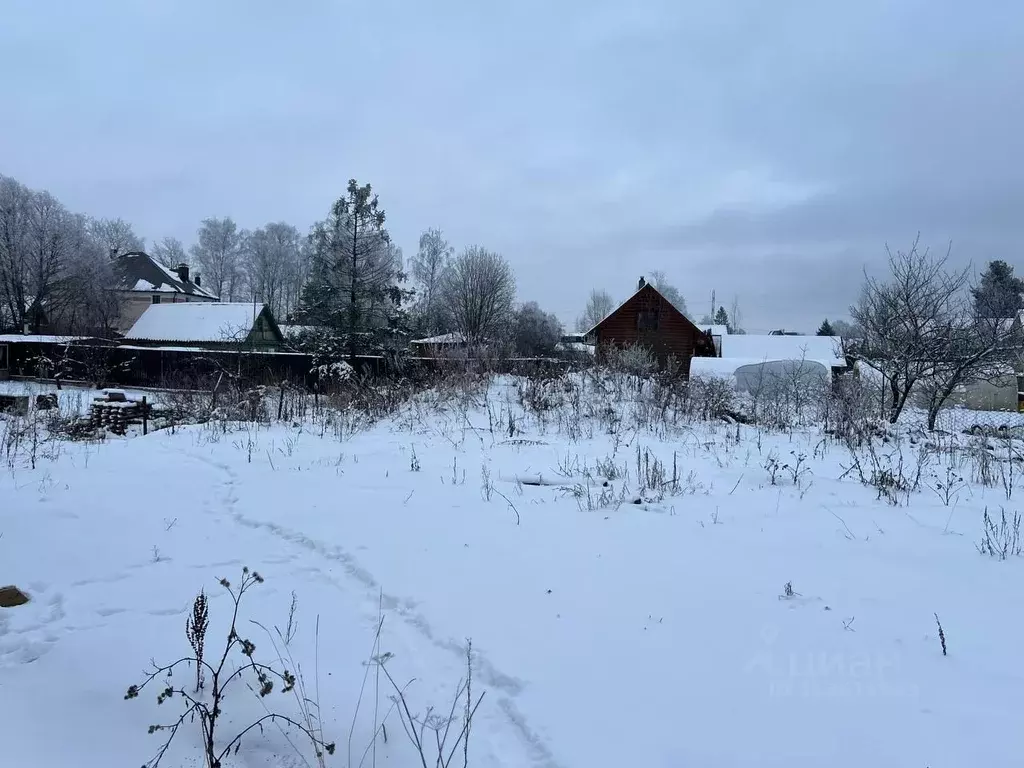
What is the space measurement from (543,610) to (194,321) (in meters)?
34.4

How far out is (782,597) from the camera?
9.96 ft

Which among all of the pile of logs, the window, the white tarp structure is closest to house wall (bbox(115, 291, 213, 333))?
the window

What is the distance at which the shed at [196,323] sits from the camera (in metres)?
31.1

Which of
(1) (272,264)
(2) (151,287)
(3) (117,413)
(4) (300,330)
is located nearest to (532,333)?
(4) (300,330)

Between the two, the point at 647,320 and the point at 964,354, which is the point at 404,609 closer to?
the point at 964,354

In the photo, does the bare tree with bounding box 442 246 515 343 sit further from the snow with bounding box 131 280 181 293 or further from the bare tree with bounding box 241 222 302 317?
the bare tree with bounding box 241 222 302 317

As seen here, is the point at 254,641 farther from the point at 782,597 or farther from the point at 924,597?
the point at 924,597

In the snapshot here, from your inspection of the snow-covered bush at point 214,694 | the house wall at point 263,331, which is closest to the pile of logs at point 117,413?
the snow-covered bush at point 214,694

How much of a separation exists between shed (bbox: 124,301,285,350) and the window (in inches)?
759

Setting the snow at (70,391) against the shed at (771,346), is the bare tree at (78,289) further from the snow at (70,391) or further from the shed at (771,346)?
the shed at (771,346)

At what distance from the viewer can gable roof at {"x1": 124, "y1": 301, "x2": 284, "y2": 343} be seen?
102 ft

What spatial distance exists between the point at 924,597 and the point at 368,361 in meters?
15.3

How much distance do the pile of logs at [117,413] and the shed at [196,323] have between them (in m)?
19.6

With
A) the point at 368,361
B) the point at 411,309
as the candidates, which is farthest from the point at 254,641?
the point at 411,309
